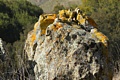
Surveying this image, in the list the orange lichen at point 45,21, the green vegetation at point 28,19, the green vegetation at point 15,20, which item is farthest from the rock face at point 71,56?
the green vegetation at point 15,20

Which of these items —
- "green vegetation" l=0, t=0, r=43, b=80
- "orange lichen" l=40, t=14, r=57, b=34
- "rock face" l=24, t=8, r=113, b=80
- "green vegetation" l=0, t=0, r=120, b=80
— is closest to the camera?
"rock face" l=24, t=8, r=113, b=80

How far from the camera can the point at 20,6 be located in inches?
2516

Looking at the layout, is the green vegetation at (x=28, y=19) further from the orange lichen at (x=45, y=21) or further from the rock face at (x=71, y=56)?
the rock face at (x=71, y=56)

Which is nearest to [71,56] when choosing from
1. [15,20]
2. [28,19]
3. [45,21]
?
[45,21]

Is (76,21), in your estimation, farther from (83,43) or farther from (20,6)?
(20,6)

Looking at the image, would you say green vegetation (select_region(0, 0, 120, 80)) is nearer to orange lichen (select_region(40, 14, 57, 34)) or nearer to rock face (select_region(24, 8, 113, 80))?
orange lichen (select_region(40, 14, 57, 34))

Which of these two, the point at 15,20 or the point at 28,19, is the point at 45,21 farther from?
the point at 28,19

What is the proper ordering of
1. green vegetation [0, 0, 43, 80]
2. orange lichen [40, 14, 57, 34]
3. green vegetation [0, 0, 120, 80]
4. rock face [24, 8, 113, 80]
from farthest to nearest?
1. green vegetation [0, 0, 43, 80]
2. green vegetation [0, 0, 120, 80]
3. orange lichen [40, 14, 57, 34]
4. rock face [24, 8, 113, 80]

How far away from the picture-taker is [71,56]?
712 centimetres

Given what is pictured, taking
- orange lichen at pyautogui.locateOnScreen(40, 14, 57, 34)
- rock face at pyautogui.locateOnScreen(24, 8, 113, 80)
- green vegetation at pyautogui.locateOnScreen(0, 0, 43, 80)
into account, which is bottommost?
green vegetation at pyautogui.locateOnScreen(0, 0, 43, 80)

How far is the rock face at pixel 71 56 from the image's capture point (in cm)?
711

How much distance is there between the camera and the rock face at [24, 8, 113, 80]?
7.11 meters

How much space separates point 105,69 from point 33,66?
60.8 inches

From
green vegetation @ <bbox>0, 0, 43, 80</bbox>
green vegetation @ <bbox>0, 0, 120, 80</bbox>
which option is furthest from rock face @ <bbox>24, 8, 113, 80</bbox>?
green vegetation @ <bbox>0, 0, 43, 80</bbox>
